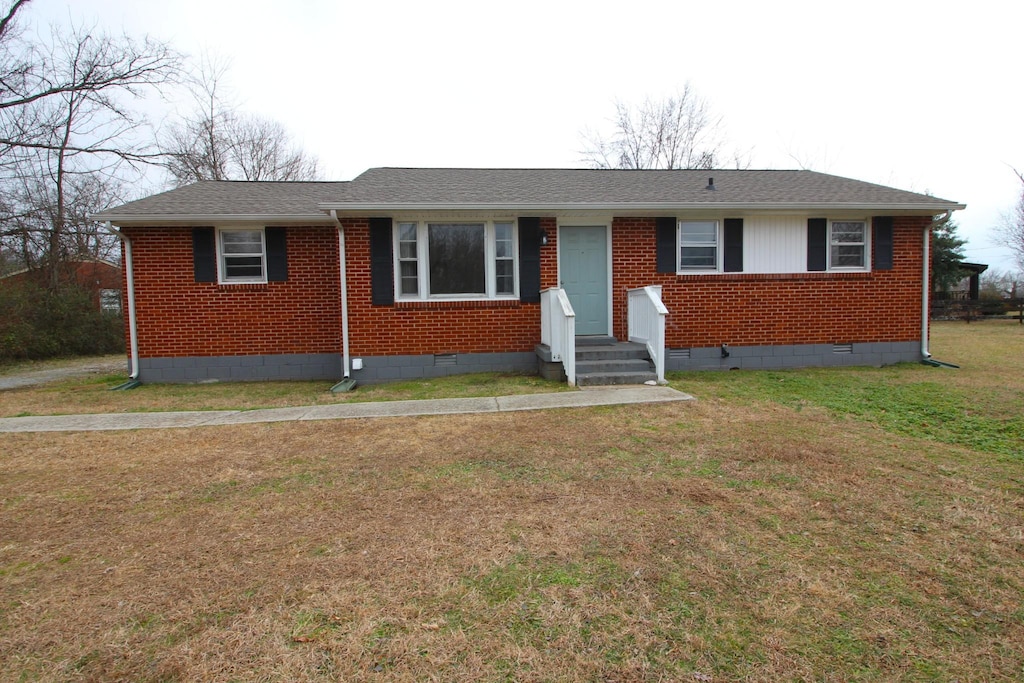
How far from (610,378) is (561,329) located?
3.39 ft

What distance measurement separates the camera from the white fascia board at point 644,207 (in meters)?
8.61

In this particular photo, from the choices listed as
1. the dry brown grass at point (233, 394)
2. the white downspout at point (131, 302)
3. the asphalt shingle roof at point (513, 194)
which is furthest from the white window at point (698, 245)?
the white downspout at point (131, 302)

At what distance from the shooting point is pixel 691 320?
31.9 feet

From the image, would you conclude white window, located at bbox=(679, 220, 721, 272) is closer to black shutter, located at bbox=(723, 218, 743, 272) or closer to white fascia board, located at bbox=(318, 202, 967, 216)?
black shutter, located at bbox=(723, 218, 743, 272)

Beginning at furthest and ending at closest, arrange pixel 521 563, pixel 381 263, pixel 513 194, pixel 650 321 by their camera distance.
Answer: pixel 513 194
pixel 381 263
pixel 650 321
pixel 521 563

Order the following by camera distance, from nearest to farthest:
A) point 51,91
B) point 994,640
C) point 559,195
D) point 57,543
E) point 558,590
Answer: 1. point 994,640
2. point 558,590
3. point 57,543
4. point 559,195
5. point 51,91

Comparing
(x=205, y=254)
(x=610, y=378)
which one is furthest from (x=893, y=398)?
(x=205, y=254)

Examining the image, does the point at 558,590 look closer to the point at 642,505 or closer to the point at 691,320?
the point at 642,505

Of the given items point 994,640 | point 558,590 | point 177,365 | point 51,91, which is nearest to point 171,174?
point 51,91

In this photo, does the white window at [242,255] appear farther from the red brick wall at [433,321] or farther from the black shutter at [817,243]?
the black shutter at [817,243]

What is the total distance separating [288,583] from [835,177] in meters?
13.5

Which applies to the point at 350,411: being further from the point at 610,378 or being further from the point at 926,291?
the point at 926,291

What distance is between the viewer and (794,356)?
992 cm

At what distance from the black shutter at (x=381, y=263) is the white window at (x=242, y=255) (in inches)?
92.6
